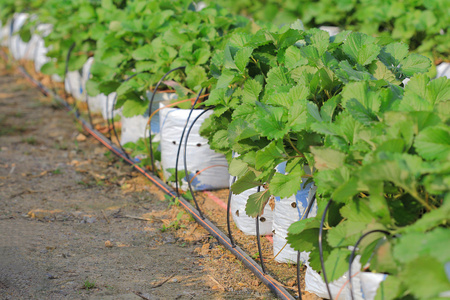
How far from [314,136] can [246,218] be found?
809 millimetres

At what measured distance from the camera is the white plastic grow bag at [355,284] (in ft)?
4.66

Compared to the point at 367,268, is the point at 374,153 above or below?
above

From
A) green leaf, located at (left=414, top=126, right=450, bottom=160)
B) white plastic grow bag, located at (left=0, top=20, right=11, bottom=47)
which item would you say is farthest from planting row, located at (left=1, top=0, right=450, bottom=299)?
white plastic grow bag, located at (left=0, top=20, right=11, bottom=47)

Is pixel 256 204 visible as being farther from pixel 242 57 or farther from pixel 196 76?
pixel 196 76

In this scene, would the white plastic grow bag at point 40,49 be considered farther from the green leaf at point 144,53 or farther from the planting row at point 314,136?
the green leaf at point 144,53

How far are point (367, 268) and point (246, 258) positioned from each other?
2.55ft

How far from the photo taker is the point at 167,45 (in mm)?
3178

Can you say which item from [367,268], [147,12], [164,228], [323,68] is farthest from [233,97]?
[147,12]

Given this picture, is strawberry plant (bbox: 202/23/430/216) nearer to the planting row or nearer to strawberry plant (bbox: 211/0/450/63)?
the planting row

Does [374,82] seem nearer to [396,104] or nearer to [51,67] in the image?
[396,104]

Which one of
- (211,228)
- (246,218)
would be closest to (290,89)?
(246,218)

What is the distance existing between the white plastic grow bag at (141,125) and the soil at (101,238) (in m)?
0.22

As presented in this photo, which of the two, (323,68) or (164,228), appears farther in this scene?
(164,228)

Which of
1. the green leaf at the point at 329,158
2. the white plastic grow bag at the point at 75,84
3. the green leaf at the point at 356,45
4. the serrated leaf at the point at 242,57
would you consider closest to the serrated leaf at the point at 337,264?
the green leaf at the point at 329,158
